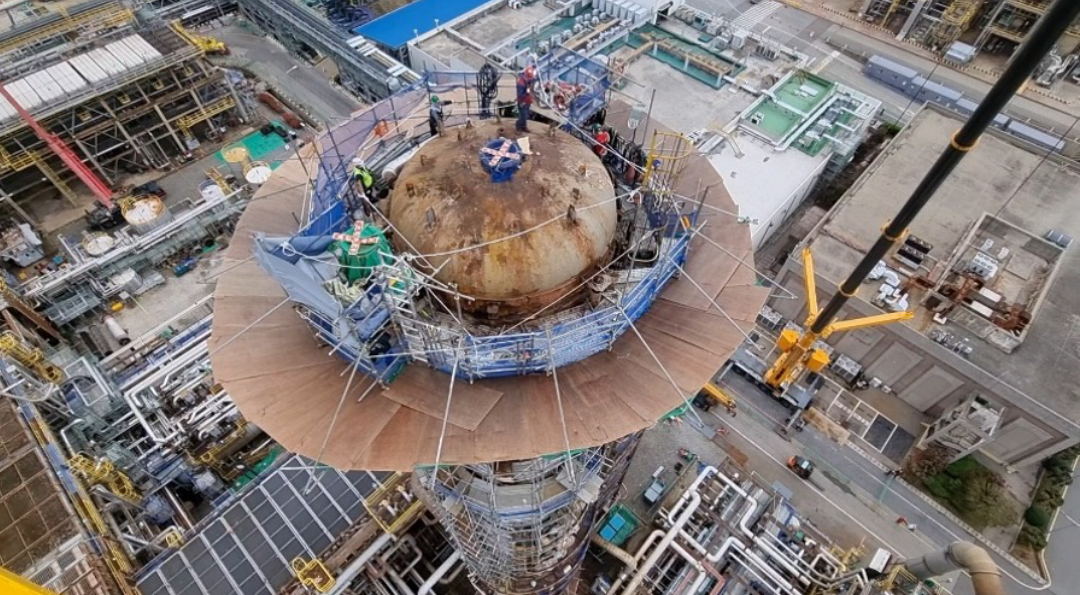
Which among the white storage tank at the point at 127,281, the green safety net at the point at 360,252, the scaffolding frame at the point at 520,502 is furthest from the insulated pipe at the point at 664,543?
the white storage tank at the point at 127,281

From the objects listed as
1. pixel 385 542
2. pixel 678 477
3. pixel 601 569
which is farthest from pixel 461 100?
pixel 678 477

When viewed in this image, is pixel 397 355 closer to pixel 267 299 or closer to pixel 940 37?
pixel 267 299

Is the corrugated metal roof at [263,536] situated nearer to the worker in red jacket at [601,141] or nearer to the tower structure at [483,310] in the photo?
the tower structure at [483,310]

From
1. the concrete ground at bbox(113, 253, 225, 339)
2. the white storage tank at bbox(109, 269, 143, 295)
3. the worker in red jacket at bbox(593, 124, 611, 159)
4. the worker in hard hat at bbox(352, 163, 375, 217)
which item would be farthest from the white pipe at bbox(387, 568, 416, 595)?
the white storage tank at bbox(109, 269, 143, 295)

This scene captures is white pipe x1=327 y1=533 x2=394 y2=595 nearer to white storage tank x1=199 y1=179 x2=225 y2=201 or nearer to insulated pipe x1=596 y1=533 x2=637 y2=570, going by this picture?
insulated pipe x1=596 y1=533 x2=637 y2=570

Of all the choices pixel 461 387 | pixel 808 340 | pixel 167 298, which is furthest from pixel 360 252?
pixel 167 298

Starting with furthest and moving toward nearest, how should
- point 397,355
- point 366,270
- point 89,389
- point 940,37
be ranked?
point 940,37
point 89,389
point 397,355
point 366,270
